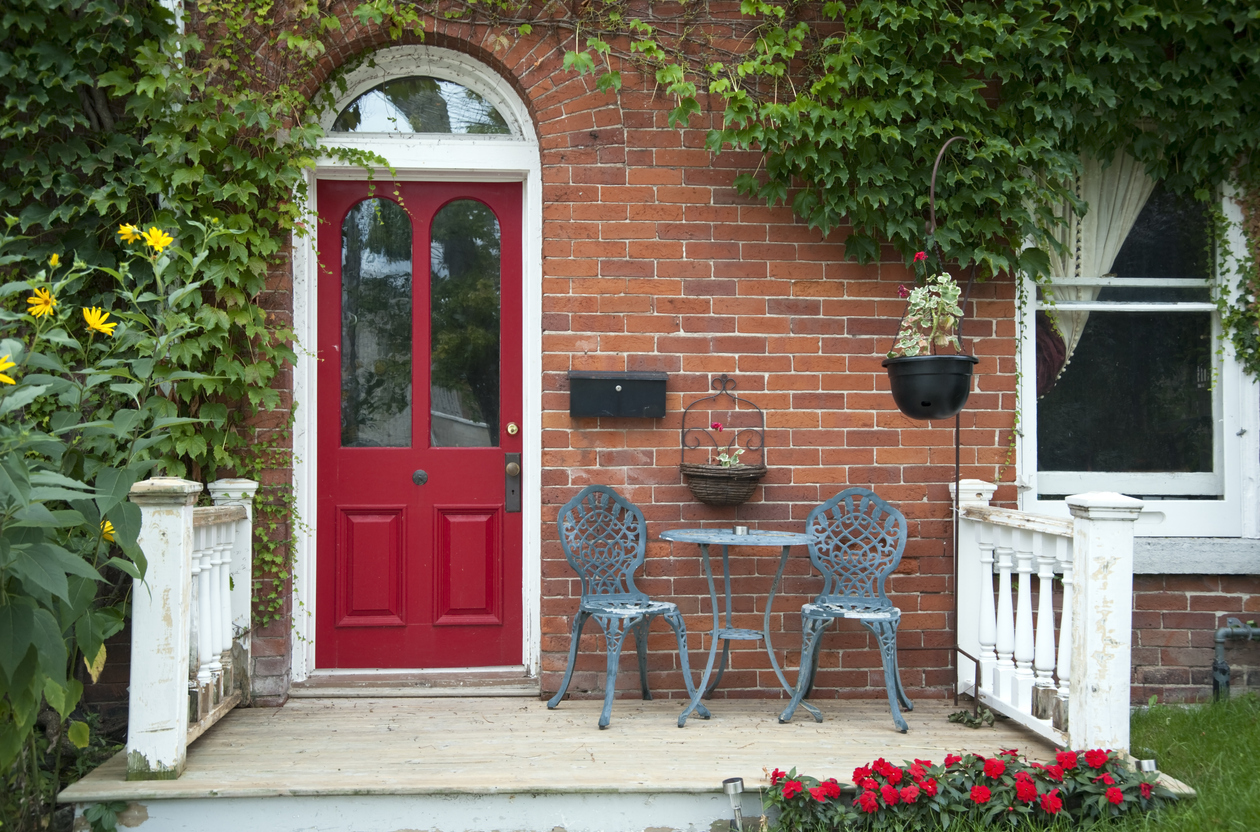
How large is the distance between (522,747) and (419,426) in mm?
1567

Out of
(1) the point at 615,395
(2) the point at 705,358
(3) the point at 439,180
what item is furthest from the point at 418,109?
(2) the point at 705,358

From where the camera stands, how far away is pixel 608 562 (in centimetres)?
372

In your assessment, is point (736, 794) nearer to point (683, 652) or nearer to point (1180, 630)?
point (683, 652)

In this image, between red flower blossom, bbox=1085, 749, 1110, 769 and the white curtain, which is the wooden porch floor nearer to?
red flower blossom, bbox=1085, 749, 1110, 769

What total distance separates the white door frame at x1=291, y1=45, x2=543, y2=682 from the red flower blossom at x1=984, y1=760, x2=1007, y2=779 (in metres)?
1.95

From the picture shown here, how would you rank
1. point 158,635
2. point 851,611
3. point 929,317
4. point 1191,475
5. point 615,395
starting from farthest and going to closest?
point 1191,475, point 615,395, point 851,611, point 929,317, point 158,635

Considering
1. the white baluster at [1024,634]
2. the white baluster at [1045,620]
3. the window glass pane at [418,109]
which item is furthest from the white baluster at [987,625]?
the window glass pane at [418,109]

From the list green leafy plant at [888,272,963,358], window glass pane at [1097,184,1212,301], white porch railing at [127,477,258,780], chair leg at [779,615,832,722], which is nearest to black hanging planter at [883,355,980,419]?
green leafy plant at [888,272,963,358]

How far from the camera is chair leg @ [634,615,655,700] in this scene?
12.1 ft

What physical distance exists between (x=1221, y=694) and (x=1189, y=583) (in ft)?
1.65

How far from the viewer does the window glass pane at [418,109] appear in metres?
4.09

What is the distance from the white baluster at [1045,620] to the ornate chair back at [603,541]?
1.53m

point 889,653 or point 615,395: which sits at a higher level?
point 615,395

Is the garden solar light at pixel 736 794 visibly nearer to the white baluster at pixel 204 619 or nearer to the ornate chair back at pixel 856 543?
the ornate chair back at pixel 856 543
